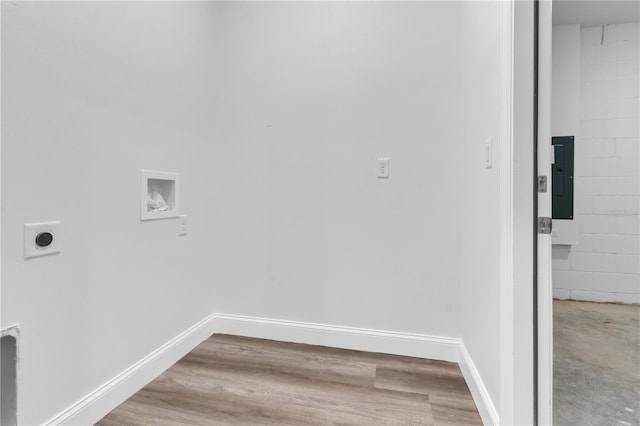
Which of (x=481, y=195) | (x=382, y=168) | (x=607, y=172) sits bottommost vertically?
(x=481, y=195)

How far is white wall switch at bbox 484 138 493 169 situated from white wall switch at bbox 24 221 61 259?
Result: 1715 mm

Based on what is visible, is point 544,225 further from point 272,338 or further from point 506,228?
→ point 272,338

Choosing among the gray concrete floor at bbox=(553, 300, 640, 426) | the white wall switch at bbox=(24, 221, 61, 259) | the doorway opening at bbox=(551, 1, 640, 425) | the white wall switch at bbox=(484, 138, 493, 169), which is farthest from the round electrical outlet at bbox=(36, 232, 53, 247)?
the doorway opening at bbox=(551, 1, 640, 425)

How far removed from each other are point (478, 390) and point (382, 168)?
1.23 meters

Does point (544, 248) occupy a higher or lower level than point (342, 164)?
lower

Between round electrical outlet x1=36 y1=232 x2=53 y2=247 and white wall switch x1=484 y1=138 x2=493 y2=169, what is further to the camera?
white wall switch x1=484 y1=138 x2=493 y2=169

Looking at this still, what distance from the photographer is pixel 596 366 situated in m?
1.96

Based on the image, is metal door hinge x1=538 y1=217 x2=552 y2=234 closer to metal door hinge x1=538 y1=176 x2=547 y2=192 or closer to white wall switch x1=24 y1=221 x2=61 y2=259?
metal door hinge x1=538 y1=176 x2=547 y2=192

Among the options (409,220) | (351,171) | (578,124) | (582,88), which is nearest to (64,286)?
(351,171)

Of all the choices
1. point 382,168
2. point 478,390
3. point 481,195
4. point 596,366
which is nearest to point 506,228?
point 481,195

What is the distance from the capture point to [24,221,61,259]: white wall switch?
3.65 feet

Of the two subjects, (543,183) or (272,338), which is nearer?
(543,183)

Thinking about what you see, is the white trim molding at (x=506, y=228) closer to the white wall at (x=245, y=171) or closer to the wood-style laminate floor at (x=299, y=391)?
the white wall at (x=245, y=171)

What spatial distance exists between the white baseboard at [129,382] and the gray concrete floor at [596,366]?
6.32 ft
